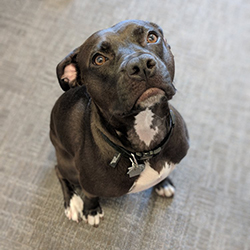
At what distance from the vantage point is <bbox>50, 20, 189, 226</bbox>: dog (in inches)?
49.4

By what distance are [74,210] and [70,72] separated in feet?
2.90

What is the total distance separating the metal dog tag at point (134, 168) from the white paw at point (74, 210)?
606 millimetres

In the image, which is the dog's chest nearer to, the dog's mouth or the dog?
the dog

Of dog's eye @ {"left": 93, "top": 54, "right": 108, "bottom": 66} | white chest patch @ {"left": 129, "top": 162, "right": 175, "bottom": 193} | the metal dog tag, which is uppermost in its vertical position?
dog's eye @ {"left": 93, "top": 54, "right": 108, "bottom": 66}

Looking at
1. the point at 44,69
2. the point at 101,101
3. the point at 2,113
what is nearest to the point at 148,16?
the point at 44,69

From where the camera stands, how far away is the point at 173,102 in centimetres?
238

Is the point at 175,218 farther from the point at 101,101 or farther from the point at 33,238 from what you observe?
the point at 101,101

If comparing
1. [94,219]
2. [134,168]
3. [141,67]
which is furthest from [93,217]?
[141,67]

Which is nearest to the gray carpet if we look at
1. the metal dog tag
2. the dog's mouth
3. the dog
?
the dog

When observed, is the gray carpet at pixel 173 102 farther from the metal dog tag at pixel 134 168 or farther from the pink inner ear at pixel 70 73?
the pink inner ear at pixel 70 73

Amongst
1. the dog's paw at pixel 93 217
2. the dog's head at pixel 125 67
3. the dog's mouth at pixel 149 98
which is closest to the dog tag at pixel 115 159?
the dog's head at pixel 125 67

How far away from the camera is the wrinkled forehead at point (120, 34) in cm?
136

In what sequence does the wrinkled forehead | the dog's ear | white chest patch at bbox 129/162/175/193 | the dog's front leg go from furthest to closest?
the dog's front leg < white chest patch at bbox 129/162/175/193 < the dog's ear < the wrinkled forehead

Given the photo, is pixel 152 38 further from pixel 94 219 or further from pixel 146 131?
pixel 94 219
